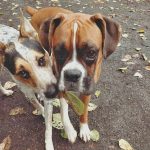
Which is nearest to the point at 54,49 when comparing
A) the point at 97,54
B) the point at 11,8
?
the point at 97,54

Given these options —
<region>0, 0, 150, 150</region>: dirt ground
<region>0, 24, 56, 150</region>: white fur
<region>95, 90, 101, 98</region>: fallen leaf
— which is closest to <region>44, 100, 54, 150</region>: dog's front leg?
<region>0, 24, 56, 150</region>: white fur

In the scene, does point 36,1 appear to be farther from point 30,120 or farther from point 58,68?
point 58,68

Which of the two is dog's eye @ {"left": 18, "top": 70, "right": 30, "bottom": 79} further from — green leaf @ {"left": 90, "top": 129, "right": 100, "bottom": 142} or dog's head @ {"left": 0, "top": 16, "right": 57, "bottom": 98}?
green leaf @ {"left": 90, "top": 129, "right": 100, "bottom": 142}

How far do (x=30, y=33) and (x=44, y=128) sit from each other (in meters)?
1.38

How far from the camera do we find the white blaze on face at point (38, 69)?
373cm

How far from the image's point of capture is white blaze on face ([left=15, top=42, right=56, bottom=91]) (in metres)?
3.73

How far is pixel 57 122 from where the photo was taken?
4.75 metres

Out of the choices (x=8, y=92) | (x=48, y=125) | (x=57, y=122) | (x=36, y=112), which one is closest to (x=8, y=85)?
(x=8, y=92)

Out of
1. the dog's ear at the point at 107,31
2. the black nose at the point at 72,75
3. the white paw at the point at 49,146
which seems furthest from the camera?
the white paw at the point at 49,146

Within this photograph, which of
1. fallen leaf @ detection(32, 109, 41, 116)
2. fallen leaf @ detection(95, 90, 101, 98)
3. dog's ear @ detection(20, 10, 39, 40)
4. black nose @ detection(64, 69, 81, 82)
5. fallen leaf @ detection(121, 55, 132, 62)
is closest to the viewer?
black nose @ detection(64, 69, 81, 82)

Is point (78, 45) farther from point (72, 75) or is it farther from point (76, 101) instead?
point (76, 101)

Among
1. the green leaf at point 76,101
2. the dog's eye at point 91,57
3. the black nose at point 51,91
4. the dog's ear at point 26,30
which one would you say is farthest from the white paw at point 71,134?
the dog's ear at point 26,30

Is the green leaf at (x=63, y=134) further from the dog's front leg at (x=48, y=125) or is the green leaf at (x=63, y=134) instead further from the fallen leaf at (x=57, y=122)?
the dog's front leg at (x=48, y=125)

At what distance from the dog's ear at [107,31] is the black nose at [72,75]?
476mm
